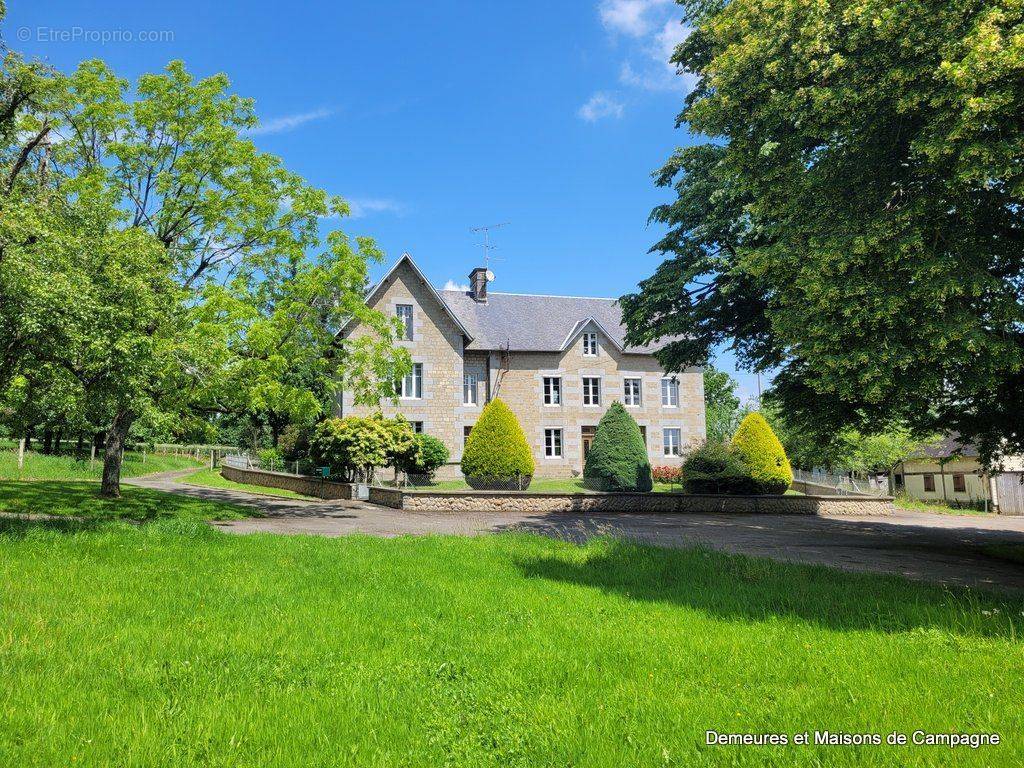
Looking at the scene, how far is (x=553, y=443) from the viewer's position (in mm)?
37594

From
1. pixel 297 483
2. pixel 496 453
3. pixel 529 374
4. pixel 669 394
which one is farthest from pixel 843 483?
pixel 297 483

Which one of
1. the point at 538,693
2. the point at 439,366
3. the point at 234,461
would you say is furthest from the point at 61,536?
the point at 234,461

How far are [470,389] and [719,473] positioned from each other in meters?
16.5

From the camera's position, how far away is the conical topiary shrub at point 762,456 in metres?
25.3

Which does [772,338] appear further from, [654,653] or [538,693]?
[538,693]

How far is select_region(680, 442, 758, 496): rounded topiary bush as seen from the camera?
24.6m

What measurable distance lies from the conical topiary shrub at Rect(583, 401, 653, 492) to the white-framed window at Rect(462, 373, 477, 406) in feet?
33.9

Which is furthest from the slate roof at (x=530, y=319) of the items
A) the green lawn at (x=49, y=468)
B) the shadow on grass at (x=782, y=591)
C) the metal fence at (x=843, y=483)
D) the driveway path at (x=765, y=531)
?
the shadow on grass at (x=782, y=591)

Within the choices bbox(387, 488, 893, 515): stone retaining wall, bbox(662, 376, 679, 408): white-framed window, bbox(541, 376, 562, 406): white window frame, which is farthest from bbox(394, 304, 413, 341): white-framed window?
bbox(662, 376, 679, 408): white-framed window

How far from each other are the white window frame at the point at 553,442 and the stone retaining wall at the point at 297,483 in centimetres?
1491

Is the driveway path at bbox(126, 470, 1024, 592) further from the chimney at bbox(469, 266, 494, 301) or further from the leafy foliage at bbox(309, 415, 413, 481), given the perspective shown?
the chimney at bbox(469, 266, 494, 301)

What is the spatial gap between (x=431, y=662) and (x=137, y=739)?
6.36ft

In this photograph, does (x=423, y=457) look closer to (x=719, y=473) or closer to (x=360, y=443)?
(x=360, y=443)

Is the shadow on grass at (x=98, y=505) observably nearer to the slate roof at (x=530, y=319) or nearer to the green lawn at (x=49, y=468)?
the green lawn at (x=49, y=468)
